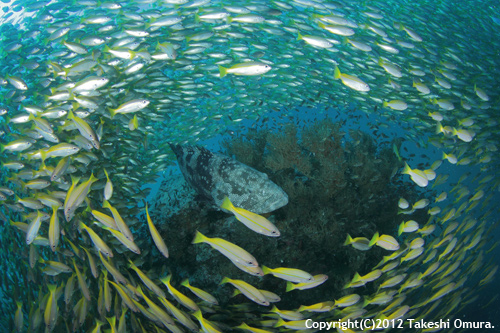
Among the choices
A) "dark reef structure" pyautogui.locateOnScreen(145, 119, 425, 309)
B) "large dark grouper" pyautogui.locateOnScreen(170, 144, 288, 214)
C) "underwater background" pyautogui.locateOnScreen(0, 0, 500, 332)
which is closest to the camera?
"underwater background" pyautogui.locateOnScreen(0, 0, 500, 332)

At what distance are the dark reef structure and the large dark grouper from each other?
781 mm

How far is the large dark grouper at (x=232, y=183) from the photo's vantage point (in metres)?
4.81

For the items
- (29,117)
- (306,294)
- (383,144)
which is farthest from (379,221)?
(29,117)

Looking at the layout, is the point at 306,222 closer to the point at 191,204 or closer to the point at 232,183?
the point at 232,183

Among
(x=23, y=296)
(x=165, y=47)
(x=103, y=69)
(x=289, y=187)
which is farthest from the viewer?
(x=289, y=187)

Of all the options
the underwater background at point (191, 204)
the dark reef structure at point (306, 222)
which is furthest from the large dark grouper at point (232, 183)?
the dark reef structure at point (306, 222)

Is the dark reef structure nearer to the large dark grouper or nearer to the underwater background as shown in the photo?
the underwater background

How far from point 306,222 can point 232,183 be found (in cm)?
200

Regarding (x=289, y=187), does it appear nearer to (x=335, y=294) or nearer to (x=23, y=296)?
(x=335, y=294)

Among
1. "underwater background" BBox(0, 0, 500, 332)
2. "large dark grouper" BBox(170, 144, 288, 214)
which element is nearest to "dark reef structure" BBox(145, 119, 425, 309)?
"underwater background" BBox(0, 0, 500, 332)

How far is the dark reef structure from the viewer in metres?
5.16

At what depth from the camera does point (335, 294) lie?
16.6ft

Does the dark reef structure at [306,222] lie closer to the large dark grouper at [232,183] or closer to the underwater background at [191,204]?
the underwater background at [191,204]

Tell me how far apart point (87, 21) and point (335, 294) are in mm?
8164
